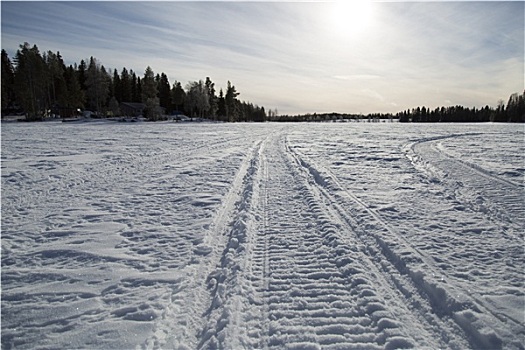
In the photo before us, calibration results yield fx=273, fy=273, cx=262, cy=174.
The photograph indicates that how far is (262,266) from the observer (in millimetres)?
3789

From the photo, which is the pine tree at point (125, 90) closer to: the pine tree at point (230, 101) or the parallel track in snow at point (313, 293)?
the pine tree at point (230, 101)

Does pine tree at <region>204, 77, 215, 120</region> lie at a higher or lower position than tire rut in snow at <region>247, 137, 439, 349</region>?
higher

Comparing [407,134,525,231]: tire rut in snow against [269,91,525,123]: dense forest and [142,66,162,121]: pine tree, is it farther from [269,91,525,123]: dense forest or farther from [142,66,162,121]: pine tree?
[269,91,525,123]: dense forest

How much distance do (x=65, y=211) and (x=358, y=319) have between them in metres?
6.09

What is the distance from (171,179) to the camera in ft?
28.9

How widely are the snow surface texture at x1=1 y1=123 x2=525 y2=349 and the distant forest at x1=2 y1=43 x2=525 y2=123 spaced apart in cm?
5383

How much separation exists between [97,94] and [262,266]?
66.0m

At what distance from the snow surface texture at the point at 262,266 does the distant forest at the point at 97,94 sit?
53.8 metres

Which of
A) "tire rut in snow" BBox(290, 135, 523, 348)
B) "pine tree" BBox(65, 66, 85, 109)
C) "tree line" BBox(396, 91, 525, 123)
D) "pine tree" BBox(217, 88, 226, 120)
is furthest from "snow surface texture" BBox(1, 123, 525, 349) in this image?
"tree line" BBox(396, 91, 525, 123)

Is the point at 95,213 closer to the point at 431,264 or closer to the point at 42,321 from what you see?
the point at 42,321

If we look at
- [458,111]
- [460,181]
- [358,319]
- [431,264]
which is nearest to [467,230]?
[431,264]

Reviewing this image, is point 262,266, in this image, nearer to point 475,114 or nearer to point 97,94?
point 97,94

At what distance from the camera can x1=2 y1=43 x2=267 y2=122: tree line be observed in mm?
46969

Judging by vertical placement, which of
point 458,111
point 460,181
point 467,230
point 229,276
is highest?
point 458,111
